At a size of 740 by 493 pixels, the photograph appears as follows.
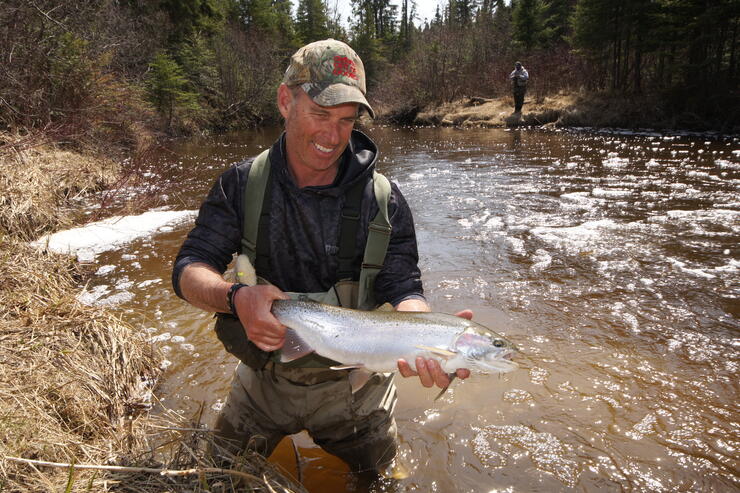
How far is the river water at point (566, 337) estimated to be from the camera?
11.0ft

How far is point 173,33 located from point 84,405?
118 feet

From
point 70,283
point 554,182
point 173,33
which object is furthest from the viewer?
point 173,33

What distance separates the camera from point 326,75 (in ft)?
8.38

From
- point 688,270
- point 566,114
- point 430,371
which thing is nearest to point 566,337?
point 688,270

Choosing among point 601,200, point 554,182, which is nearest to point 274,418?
point 601,200

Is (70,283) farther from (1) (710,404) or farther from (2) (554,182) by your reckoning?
(2) (554,182)

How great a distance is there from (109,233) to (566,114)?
25.6 m

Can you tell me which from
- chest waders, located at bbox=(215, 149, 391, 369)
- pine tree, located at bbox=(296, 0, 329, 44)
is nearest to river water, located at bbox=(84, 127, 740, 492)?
chest waders, located at bbox=(215, 149, 391, 369)

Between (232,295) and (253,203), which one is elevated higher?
(253,203)

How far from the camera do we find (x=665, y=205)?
9.66 m

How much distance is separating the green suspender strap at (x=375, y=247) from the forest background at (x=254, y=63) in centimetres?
873

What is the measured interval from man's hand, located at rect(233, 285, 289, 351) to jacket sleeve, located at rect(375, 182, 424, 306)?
773 millimetres

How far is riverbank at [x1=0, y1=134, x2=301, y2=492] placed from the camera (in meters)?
2.25

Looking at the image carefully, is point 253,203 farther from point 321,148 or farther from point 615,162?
point 615,162
